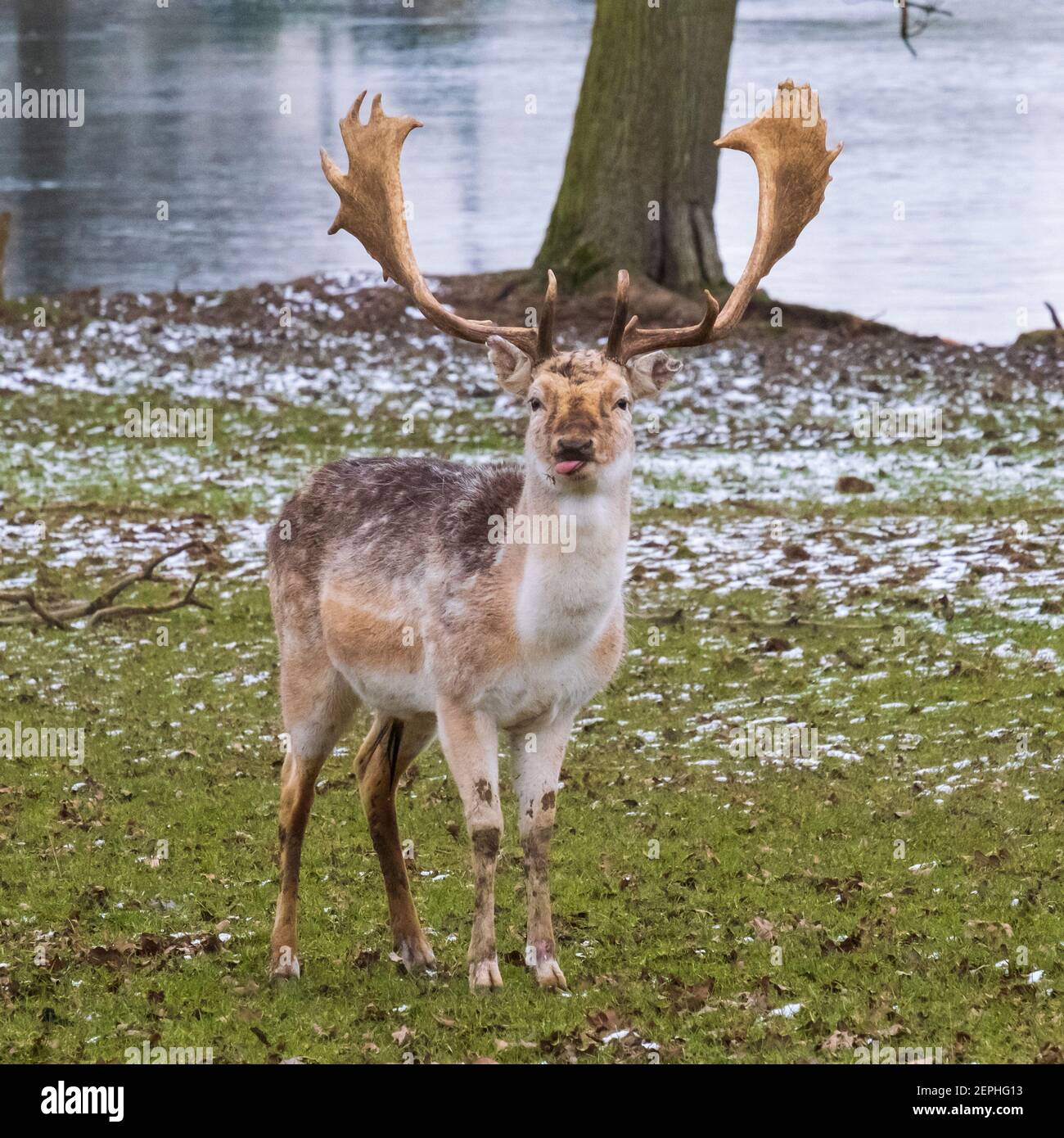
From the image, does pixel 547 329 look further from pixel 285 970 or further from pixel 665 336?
pixel 285 970

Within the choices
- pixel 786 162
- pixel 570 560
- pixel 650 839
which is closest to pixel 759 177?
pixel 786 162

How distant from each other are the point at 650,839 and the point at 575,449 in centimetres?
305

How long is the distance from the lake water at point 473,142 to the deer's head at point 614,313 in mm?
16409

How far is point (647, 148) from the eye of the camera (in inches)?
837

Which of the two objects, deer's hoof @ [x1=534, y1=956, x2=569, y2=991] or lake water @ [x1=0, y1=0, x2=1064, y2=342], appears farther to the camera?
lake water @ [x1=0, y1=0, x2=1064, y2=342]

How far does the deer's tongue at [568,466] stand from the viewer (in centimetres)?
618

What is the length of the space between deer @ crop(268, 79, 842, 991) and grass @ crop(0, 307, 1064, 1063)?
A: 1.59 ft

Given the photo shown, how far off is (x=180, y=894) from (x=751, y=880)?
258 centimetres

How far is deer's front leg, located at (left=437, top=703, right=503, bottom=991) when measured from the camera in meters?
6.62

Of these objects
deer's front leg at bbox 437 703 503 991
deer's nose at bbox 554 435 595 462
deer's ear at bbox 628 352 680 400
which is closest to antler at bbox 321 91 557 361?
deer's ear at bbox 628 352 680 400

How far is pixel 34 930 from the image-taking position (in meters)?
7.59

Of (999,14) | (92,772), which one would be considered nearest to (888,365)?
(92,772)

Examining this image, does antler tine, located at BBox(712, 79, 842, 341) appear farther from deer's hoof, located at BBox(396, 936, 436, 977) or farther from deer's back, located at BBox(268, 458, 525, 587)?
deer's hoof, located at BBox(396, 936, 436, 977)

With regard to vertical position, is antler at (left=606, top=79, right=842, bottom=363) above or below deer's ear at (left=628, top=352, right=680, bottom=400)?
above
